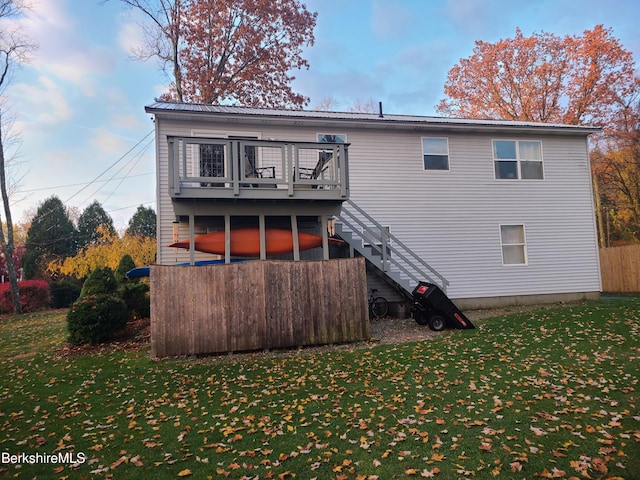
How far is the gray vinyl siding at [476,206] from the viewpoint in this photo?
1260 cm

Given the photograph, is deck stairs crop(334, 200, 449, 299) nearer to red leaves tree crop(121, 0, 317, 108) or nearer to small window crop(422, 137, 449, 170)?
small window crop(422, 137, 449, 170)

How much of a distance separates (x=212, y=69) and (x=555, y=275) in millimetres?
18637

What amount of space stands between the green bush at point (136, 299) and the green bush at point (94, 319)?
8.93 feet

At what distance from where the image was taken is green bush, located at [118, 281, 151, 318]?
12797 mm

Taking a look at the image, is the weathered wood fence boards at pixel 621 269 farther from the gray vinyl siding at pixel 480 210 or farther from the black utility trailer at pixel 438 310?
the black utility trailer at pixel 438 310

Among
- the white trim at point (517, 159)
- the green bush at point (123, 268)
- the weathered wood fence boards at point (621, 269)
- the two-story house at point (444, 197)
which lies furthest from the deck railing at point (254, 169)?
the weathered wood fence boards at point (621, 269)

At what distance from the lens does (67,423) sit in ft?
16.3

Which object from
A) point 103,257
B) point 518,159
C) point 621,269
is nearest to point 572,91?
point 621,269

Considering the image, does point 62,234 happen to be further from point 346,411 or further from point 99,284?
point 346,411

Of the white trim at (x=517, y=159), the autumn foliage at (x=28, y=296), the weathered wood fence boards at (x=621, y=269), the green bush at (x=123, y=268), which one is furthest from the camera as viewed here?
the autumn foliage at (x=28, y=296)

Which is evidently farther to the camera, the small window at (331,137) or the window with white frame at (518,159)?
the window with white frame at (518,159)

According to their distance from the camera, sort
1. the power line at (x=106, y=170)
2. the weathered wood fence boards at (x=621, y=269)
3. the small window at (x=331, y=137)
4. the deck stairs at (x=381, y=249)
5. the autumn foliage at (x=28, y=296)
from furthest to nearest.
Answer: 1. the power line at (x=106, y=170)
2. the autumn foliage at (x=28, y=296)
3. the weathered wood fence boards at (x=621, y=269)
4. the small window at (x=331, y=137)
5. the deck stairs at (x=381, y=249)

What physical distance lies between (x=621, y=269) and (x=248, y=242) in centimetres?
1885

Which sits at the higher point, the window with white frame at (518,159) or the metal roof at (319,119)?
the metal roof at (319,119)
